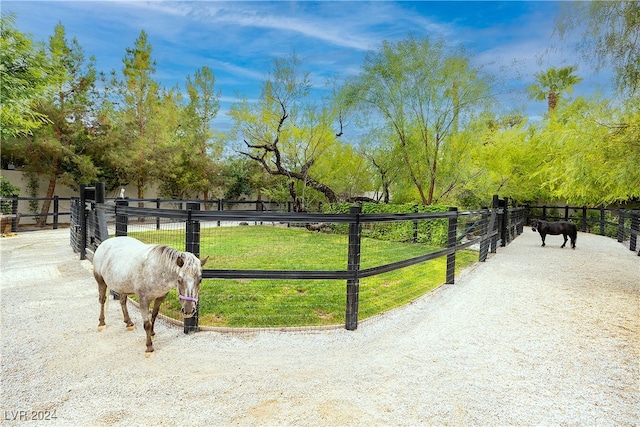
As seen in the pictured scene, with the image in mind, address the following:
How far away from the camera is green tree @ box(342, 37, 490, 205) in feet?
40.0

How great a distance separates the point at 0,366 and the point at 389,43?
43.3 feet

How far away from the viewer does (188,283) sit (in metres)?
2.80

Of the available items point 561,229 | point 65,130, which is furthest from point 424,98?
point 65,130

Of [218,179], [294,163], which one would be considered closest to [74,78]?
[218,179]

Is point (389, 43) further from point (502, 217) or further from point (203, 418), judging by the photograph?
point (203, 418)

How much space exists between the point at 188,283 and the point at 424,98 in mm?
11574

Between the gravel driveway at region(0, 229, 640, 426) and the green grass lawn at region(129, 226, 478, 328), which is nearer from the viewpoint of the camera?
the gravel driveway at region(0, 229, 640, 426)

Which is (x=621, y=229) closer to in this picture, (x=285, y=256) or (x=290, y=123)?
(x=285, y=256)

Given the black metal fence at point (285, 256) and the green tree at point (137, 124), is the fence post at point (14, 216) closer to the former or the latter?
the green tree at point (137, 124)

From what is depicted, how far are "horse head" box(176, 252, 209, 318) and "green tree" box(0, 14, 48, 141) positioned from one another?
8564 millimetres

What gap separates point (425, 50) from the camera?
1207 cm

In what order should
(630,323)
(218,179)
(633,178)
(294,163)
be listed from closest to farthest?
(630,323)
(633,178)
(294,163)
(218,179)

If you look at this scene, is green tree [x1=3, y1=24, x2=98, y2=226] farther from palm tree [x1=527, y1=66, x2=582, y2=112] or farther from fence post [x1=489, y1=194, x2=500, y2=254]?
palm tree [x1=527, y1=66, x2=582, y2=112]

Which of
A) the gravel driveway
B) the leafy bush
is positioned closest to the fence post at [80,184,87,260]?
the gravel driveway
